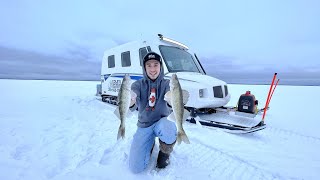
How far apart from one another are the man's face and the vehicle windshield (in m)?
3.58

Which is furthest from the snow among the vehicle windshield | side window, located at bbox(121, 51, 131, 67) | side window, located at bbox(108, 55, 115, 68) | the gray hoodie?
side window, located at bbox(108, 55, 115, 68)

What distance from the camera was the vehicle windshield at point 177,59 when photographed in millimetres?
6882

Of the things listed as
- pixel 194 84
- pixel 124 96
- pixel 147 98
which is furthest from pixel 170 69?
pixel 124 96

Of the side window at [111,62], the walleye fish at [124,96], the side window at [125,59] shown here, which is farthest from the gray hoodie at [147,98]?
the side window at [111,62]

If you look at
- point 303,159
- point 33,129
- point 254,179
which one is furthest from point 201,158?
point 33,129

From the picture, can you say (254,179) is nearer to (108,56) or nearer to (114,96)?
(114,96)

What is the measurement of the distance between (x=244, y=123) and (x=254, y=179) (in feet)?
8.86

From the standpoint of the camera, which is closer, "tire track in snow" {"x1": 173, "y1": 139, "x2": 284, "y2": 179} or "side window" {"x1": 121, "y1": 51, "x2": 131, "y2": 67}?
"tire track in snow" {"x1": 173, "y1": 139, "x2": 284, "y2": 179}

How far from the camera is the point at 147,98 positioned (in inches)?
124

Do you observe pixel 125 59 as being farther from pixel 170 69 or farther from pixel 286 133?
pixel 286 133

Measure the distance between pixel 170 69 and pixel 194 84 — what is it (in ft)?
3.49

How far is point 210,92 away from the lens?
6031mm

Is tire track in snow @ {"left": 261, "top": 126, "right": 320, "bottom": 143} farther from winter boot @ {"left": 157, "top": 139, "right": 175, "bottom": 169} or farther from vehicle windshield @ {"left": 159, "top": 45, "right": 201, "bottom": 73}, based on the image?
winter boot @ {"left": 157, "top": 139, "right": 175, "bottom": 169}

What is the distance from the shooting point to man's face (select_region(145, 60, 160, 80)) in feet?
9.78
